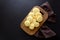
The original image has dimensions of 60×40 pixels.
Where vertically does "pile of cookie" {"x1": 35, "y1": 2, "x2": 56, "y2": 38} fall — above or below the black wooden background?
below

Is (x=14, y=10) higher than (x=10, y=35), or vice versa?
(x=14, y=10)

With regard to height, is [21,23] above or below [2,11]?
below

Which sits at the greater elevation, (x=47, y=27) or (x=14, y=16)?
(x=14, y=16)

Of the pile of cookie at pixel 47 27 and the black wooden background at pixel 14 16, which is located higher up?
the black wooden background at pixel 14 16

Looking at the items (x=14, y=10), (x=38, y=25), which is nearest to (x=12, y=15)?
(x=14, y=10)

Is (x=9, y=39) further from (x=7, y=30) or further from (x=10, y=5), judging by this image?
(x=10, y=5)

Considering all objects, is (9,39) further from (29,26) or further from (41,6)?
(41,6)

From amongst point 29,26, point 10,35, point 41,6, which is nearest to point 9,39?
point 10,35

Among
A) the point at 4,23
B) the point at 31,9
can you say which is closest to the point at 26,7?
the point at 31,9
